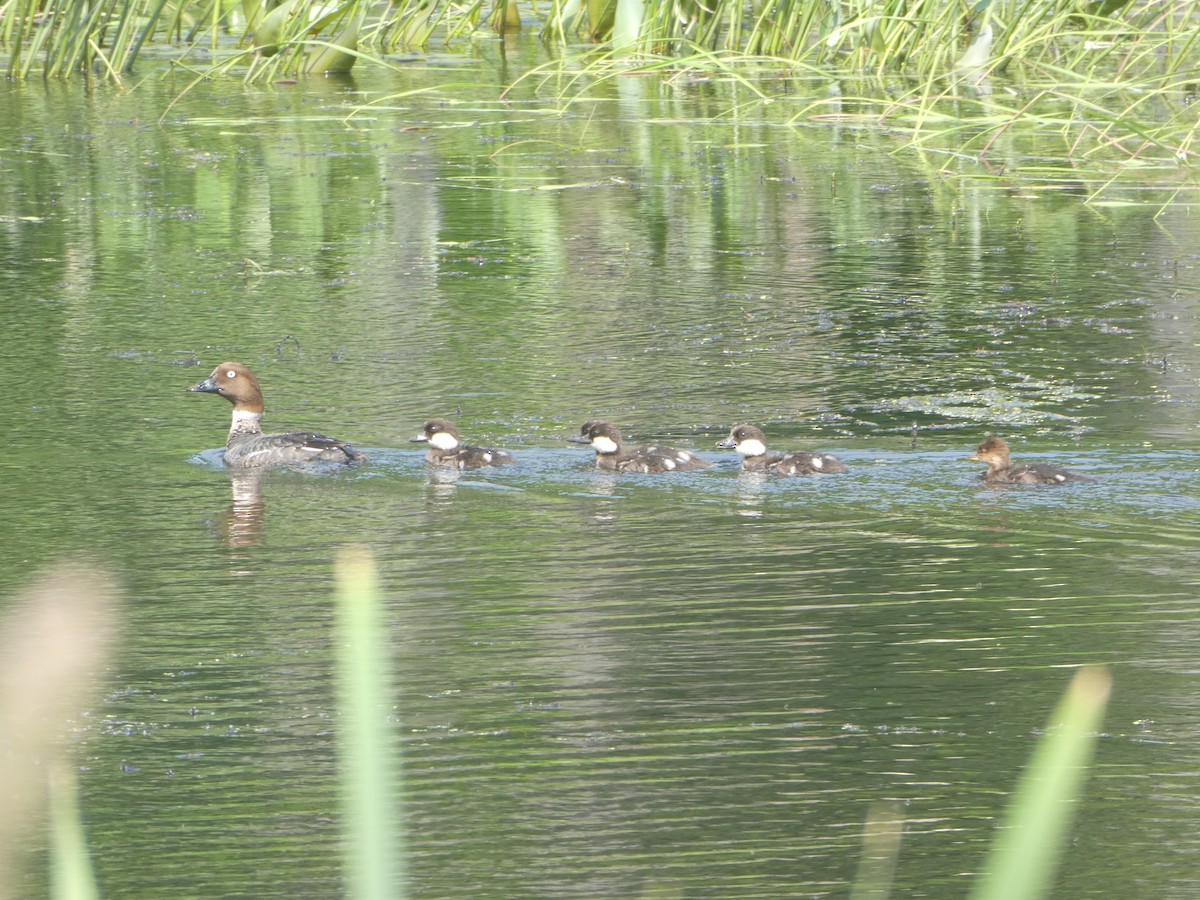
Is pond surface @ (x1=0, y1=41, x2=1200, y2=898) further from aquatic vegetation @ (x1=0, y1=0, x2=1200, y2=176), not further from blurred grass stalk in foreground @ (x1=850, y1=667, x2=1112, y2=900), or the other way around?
aquatic vegetation @ (x1=0, y1=0, x2=1200, y2=176)

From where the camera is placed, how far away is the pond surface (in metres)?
4.61

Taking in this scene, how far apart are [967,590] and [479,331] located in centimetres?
450

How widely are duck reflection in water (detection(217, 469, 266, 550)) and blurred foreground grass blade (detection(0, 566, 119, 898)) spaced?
67 centimetres

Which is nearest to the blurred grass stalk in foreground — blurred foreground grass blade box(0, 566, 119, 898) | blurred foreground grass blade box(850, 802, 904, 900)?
blurred foreground grass blade box(850, 802, 904, 900)

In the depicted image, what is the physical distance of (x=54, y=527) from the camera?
7172 millimetres

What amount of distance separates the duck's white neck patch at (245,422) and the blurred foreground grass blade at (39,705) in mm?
1994

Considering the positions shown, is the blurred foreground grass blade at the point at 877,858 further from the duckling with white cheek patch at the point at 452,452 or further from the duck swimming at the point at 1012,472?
the duckling with white cheek patch at the point at 452,452

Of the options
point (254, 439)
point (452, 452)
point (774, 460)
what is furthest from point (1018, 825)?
point (254, 439)

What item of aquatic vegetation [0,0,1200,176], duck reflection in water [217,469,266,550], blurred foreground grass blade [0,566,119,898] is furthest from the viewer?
aquatic vegetation [0,0,1200,176]

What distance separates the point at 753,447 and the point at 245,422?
2271 millimetres

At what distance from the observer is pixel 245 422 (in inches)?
340

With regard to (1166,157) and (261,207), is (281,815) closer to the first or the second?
(261,207)

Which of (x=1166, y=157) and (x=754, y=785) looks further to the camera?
(x=1166, y=157)

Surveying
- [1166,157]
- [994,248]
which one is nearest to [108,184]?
[994,248]
